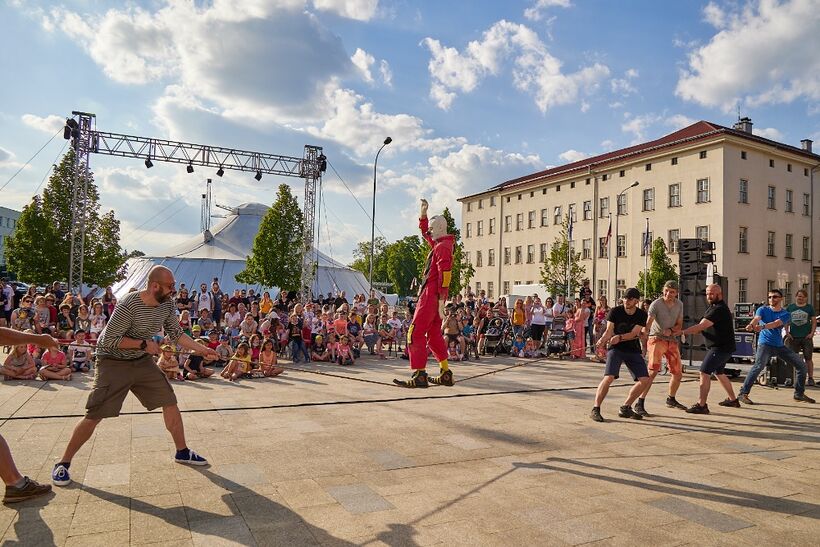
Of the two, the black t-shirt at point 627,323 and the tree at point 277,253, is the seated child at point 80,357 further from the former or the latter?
the tree at point 277,253

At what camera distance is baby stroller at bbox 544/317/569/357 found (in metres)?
17.6

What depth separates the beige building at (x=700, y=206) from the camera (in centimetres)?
3931

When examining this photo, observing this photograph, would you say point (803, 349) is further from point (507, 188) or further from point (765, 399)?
point (507, 188)

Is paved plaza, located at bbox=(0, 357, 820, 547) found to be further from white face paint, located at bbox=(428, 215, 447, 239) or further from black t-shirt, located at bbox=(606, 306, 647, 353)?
white face paint, located at bbox=(428, 215, 447, 239)

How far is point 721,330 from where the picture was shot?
8.51m

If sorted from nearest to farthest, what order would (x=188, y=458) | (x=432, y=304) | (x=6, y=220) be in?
(x=188, y=458) < (x=432, y=304) < (x=6, y=220)

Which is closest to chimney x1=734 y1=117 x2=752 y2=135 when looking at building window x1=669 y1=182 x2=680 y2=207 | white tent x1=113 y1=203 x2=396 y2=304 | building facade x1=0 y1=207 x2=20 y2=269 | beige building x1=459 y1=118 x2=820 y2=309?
beige building x1=459 y1=118 x2=820 y2=309

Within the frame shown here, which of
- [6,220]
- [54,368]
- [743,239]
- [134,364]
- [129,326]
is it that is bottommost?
[54,368]

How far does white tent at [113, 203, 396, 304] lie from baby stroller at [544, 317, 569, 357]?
21124mm

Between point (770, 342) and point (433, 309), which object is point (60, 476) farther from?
point (770, 342)

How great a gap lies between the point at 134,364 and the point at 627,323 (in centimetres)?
608

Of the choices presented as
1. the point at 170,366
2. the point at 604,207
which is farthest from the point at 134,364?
the point at 604,207

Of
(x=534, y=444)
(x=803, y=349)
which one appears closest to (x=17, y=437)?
(x=534, y=444)

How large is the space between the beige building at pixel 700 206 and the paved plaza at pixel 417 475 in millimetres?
34803
